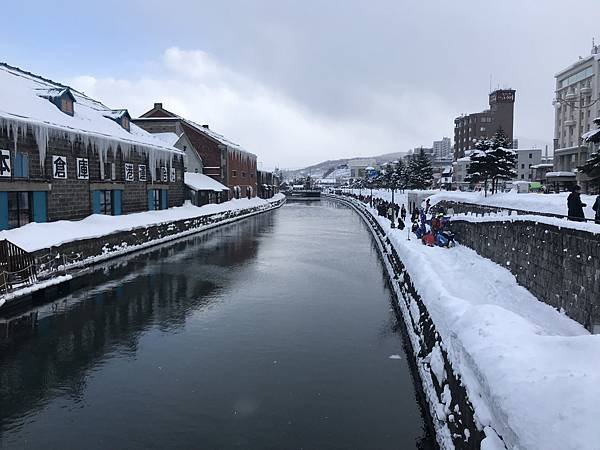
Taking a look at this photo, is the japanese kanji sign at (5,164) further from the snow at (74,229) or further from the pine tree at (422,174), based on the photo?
the pine tree at (422,174)

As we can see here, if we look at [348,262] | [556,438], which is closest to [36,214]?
[348,262]

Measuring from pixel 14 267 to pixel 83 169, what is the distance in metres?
14.1

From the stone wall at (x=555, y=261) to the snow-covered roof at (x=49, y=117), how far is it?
23039mm

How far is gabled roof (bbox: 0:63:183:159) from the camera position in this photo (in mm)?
23875

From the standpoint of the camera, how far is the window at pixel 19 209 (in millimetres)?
23109

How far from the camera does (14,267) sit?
16.4 meters

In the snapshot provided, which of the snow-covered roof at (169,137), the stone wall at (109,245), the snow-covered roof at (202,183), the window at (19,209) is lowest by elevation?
the stone wall at (109,245)

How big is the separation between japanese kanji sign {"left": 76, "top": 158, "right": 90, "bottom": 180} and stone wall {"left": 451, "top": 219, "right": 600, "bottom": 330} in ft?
78.8

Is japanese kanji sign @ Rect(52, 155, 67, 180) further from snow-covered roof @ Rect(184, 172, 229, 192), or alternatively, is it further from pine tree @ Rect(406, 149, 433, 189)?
pine tree @ Rect(406, 149, 433, 189)

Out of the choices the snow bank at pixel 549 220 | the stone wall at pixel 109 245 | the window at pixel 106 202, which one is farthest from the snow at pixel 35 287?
the snow bank at pixel 549 220

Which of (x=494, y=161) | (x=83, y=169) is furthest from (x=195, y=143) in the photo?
(x=494, y=161)

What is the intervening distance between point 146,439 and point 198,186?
43.7m

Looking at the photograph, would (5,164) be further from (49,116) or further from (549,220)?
(549,220)

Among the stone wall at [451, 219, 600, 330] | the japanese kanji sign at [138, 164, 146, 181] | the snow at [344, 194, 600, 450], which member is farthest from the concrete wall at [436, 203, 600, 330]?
the japanese kanji sign at [138, 164, 146, 181]
